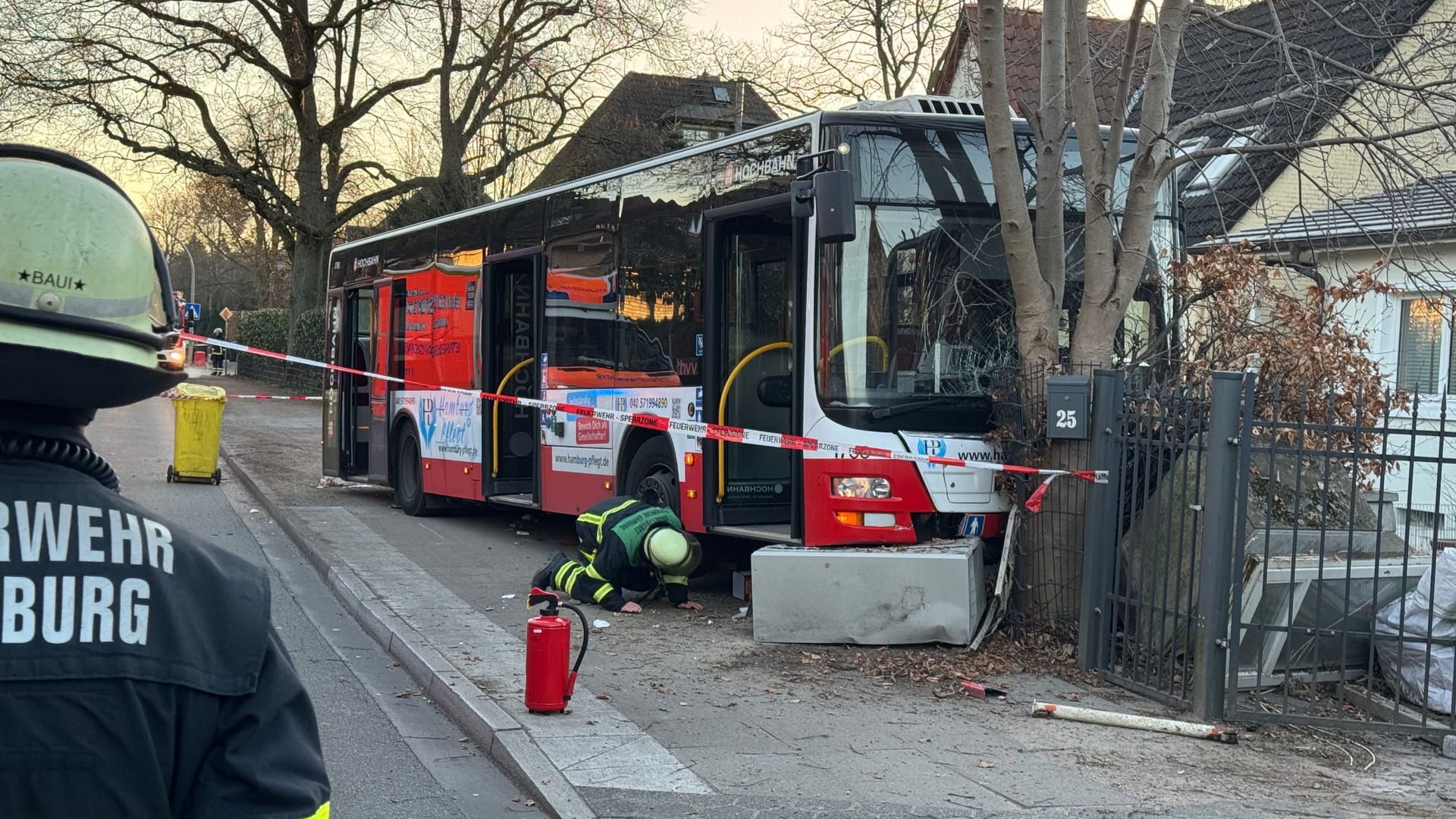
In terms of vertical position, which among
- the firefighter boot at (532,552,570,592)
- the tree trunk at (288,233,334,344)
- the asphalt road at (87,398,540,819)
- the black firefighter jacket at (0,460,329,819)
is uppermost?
the tree trunk at (288,233,334,344)

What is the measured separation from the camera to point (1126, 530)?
761 cm

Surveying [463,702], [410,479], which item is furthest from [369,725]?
[410,479]

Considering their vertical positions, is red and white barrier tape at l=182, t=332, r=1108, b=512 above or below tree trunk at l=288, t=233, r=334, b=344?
below

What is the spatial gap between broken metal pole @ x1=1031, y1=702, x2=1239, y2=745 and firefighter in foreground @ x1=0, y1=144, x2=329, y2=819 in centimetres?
541

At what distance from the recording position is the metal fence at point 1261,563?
6.43 m

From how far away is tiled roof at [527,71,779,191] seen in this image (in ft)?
103

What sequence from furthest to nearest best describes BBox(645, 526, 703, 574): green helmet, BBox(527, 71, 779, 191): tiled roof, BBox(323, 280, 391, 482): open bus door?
BBox(527, 71, 779, 191): tiled roof → BBox(323, 280, 391, 482): open bus door → BBox(645, 526, 703, 574): green helmet

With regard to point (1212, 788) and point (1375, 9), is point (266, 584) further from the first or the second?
point (1375, 9)

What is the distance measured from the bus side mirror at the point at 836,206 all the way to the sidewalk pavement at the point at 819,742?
93.9 inches

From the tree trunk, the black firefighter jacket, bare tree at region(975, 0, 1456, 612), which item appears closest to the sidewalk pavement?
bare tree at region(975, 0, 1456, 612)

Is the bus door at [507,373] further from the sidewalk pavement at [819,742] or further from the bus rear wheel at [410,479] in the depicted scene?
the sidewalk pavement at [819,742]

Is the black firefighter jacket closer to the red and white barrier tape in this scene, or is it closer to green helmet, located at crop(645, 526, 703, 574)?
the red and white barrier tape

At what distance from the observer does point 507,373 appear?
43.5ft

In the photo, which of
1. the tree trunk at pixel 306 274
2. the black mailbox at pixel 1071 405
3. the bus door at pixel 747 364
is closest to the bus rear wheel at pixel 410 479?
the bus door at pixel 747 364
